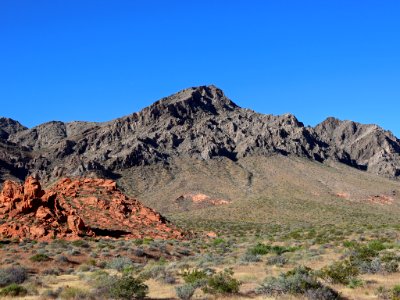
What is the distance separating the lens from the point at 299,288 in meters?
15.8

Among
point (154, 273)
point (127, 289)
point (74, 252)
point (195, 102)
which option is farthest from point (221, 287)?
point (195, 102)

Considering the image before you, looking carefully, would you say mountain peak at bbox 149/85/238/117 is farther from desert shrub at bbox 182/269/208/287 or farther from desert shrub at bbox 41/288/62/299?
desert shrub at bbox 41/288/62/299

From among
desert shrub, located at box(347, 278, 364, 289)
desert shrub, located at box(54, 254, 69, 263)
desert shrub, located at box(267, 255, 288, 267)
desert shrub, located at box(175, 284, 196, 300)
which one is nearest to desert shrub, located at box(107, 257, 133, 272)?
desert shrub, located at box(54, 254, 69, 263)

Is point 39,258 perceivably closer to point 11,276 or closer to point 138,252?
point 138,252

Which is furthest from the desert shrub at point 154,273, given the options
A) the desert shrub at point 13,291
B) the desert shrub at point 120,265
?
the desert shrub at point 13,291

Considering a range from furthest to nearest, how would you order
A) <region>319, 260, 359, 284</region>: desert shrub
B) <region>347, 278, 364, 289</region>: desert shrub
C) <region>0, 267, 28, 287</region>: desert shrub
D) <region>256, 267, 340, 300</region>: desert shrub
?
<region>0, 267, 28, 287</region>: desert shrub < <region>319, 260, 359, 284</region>: desert shrub < <region>347, 278, 364, 289</region>: desert shrub < <region>256, 267, 340, 300</region>: desert shrub

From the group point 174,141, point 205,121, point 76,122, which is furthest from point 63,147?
point 76,122

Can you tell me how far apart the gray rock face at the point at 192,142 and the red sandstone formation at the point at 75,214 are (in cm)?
4017

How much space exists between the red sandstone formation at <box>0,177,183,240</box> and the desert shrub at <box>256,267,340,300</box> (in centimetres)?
2961

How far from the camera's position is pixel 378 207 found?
87.2m

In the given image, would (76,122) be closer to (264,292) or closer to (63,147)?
(63,147)

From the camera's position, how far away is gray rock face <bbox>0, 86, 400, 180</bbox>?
115 m

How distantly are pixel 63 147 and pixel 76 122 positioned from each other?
69.9 metres

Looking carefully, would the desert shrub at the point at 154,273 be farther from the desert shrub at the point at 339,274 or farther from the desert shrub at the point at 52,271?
Result: the desert shrub at the point at 339,274
